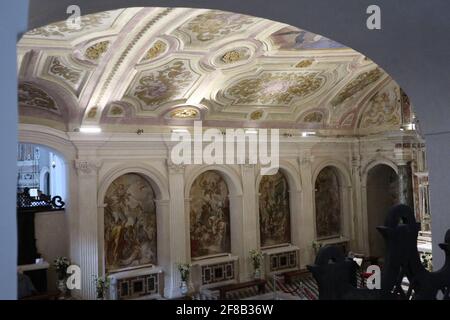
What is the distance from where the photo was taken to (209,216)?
58.3 feet

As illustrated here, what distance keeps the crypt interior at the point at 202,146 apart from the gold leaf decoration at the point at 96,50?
94 millimetres

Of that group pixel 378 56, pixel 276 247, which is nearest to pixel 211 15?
pixel 378 56

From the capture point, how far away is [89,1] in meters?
3.28

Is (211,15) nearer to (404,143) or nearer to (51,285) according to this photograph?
(51,285)

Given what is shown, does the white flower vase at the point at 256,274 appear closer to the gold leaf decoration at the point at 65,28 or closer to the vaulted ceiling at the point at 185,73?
the vaulted ceiling at the point at 185,73

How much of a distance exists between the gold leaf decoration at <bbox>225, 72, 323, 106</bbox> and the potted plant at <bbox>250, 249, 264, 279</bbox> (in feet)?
18.4

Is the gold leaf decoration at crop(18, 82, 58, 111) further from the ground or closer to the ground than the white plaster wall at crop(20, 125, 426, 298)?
further from the ground

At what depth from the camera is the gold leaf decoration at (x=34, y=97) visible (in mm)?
12455

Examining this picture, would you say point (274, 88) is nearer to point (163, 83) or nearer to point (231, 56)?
point (231, 56)

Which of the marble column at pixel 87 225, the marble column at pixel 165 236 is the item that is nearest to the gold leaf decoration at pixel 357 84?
the marble column at pixel 165 236

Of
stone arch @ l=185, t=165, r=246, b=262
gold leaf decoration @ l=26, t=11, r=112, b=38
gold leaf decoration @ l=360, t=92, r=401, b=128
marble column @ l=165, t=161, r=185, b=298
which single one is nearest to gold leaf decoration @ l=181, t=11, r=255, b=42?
gold leaf decoration @ l=26, t=11, r=112, b=38

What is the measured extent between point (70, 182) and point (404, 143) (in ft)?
41.1

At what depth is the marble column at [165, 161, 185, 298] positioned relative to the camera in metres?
16.2

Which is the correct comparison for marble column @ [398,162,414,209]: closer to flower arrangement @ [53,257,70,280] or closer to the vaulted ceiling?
the vaulted ceiling
